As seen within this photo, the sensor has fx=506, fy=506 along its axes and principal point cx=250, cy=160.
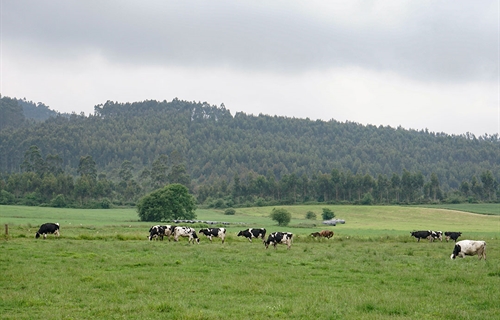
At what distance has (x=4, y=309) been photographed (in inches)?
567

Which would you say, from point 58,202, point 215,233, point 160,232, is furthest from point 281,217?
point 58,202

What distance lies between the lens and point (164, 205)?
9088 cm

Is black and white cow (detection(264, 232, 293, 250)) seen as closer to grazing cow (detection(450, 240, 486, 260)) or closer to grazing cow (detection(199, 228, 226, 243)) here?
grazing cow (detection(199, 228, 226, 243))

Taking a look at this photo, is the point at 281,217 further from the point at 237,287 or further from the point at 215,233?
the point at 237,287

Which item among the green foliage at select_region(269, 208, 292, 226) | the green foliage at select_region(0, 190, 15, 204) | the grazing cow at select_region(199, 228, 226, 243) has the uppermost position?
the green foliage at select_region(0, 190, 15, 204)

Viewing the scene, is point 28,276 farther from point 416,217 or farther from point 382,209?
point 382,209

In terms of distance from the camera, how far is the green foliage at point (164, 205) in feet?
295

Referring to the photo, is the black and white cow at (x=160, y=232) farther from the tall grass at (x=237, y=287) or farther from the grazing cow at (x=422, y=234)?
the grazing cow at (x=422, y=234)

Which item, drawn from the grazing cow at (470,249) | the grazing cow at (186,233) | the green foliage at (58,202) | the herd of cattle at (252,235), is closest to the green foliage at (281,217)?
the herd of cattle at (252,235)

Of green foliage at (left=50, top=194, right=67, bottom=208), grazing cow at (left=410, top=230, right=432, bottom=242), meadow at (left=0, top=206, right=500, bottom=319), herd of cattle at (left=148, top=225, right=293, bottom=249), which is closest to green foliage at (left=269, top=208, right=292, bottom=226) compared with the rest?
grazing cow at (left=410, top=230, right=432, bottom=242)

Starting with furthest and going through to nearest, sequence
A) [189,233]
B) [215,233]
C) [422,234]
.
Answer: [422,234] → [215,233] → [189,233]

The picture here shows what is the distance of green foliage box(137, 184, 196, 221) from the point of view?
90.1 m

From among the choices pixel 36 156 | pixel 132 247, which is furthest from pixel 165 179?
pixel 132 247

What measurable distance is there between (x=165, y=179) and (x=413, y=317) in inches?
7297
